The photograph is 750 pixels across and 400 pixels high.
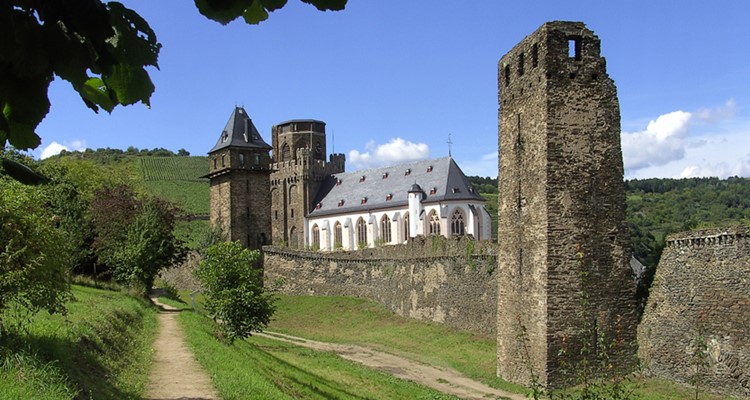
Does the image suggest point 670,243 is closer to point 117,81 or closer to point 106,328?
point 106,328

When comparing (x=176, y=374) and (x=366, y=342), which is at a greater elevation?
(x=176, y=374)

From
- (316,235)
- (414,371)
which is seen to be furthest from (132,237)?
(316,235)

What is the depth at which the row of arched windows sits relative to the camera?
66.5 m

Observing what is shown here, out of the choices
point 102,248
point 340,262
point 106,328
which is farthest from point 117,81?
point 340,262

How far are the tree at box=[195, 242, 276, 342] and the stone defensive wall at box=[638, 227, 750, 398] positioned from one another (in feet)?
36.8

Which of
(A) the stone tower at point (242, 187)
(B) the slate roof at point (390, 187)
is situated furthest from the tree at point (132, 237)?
(B) the slate roof at point (390, 187)

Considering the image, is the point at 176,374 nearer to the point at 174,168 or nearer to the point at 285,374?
the point at 285,374

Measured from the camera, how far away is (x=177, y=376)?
15.5 meters

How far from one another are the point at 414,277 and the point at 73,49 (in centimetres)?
3662

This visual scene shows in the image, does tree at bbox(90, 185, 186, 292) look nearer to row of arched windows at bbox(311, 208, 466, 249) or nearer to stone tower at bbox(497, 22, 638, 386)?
stone tower at bbox(497, 22, 638, 386)

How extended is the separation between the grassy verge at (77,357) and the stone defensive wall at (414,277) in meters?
7.78

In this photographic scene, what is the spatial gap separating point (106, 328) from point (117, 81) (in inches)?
636

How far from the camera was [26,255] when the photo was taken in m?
12.9

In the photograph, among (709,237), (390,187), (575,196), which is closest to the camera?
(709,237)
